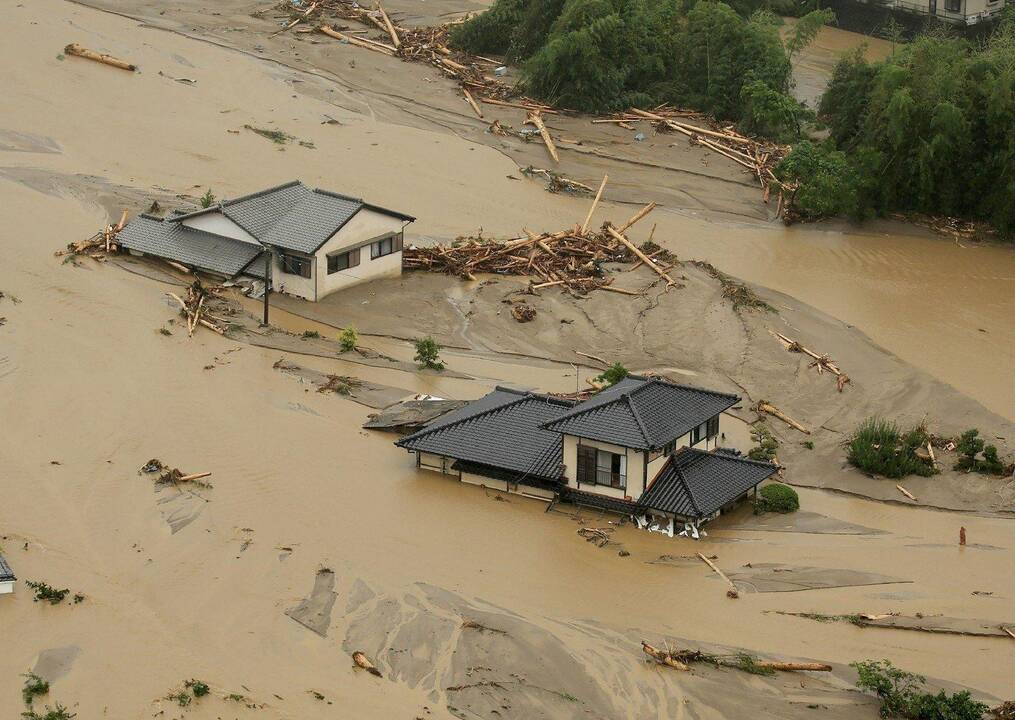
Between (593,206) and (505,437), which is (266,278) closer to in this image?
(505,437)

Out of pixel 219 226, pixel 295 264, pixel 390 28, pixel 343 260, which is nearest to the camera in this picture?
pixel 295 264

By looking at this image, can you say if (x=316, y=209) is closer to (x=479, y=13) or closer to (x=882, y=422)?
(x=882, y=422)

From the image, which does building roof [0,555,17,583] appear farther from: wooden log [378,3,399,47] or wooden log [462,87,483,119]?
wooden log [378,3,399,47]

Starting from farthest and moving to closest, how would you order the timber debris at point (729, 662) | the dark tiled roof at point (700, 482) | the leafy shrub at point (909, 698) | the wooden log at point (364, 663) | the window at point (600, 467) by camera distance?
the window at point (600, 467) → the dark tiled roof at point (700, 482) → the timber debris at point (729, 662) → the wooden log at point (364, 663) → the leafy shrub at point (909, 698)

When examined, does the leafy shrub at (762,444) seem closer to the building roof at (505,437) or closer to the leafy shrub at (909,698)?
the building roof at (505,437)

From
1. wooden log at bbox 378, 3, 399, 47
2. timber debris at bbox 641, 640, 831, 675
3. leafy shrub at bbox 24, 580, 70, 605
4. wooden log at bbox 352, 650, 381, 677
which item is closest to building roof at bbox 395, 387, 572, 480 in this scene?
timber debris at bbox 641, 640, 831, 675

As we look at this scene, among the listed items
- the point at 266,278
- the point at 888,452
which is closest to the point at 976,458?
the point at 888,452

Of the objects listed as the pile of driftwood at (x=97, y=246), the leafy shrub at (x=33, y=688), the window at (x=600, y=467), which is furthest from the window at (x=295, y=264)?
the leafy shrub at (x=33, y=688)
